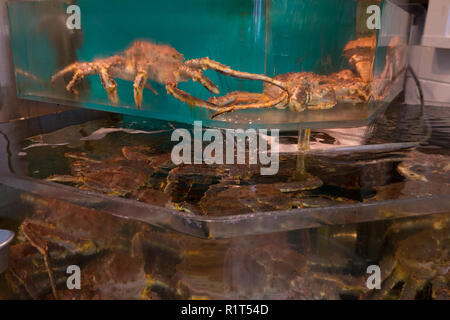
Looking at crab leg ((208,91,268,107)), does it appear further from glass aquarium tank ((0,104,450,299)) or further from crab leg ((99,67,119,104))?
crab leg ((99,67,119,104))

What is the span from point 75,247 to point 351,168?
667 mm

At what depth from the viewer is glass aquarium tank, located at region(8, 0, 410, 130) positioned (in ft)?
2.44

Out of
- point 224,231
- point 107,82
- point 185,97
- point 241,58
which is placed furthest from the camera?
point 107,82

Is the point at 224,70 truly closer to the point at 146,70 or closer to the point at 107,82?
the point at 146,70

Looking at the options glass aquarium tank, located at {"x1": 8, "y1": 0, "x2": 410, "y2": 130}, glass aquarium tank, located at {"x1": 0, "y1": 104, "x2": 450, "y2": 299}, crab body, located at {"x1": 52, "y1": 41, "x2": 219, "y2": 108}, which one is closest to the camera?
glass aquarium tank, located at {"x1": 0, "y1": 104, "x2": 450, "y2": 299}

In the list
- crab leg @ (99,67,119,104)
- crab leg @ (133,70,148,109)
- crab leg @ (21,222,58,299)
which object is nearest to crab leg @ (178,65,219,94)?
crab leg @ (133,70,148,109)

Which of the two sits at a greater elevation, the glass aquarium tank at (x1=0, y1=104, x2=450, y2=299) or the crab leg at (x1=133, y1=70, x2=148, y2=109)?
the crab leg at (x1=133, y1=70, x2=148, y2=109)

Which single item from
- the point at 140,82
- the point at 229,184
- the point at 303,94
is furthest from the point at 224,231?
the point at 140,82

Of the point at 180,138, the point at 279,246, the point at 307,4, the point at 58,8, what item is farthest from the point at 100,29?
the point at 279,246

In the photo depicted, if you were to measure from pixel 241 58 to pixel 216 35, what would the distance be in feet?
0.26

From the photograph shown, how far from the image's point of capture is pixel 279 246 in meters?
0.65

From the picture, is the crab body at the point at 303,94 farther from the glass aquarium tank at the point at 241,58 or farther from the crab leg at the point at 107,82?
the crab leg at the point at 107,82

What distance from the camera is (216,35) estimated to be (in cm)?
79

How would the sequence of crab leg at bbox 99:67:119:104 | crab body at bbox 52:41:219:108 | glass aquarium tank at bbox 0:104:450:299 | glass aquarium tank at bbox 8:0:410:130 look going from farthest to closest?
crab leg at bbox 99:67:119:104 < crab body at bbox 52:41:219:108 < glass aquarium tank at bbox 8:0:410:130 < glass aquarium tank at bbox 0:104:450:299
